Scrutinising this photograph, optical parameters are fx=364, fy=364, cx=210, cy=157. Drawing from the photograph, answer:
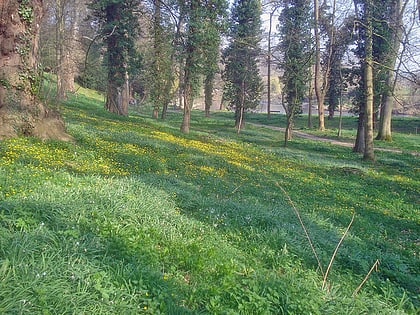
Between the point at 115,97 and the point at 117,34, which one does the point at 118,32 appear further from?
the point at 115,97

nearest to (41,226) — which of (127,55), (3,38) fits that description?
(3,38)

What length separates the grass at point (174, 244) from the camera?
10.2ft

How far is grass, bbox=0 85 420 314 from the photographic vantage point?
3094 mm

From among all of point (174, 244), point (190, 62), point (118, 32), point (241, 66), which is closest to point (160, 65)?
point (118, 32)

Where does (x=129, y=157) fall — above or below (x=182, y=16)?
below

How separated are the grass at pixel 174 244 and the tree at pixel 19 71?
0.54 metres

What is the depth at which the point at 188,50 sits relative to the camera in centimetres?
1783

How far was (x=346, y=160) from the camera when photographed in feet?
54.7

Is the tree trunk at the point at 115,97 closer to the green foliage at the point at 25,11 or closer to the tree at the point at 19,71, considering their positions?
the tree at the point at 19,71

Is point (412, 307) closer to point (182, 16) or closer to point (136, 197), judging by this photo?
point (136, 197)

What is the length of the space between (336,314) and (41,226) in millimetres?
3005

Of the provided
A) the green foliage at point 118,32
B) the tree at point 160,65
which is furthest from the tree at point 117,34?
the tree at point 160,65

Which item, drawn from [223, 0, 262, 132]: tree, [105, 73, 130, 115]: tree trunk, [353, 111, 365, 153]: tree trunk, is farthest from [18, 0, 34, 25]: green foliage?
[223, 0, 262, 132]: tree

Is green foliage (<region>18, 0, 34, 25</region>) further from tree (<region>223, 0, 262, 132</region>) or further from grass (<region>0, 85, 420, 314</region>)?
tree (<region>223, 0, 262, 132</region>)
